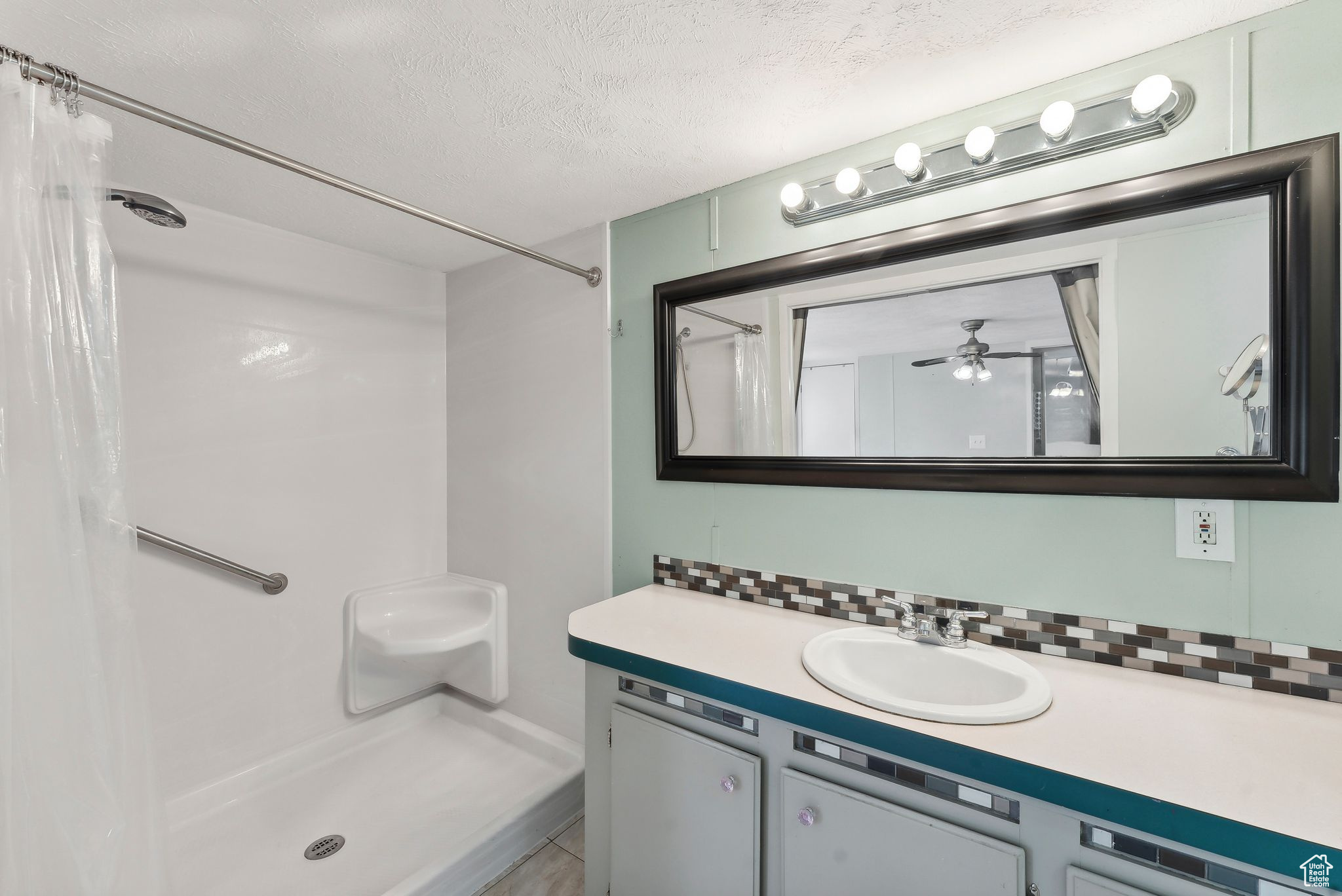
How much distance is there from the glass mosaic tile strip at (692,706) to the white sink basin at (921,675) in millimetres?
182

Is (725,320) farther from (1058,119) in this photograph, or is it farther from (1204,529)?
(1204,529)

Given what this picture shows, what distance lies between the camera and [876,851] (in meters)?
1.02

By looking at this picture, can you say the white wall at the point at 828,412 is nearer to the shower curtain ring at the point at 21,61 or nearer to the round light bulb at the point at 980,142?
the round light bulb at the point at 980,142

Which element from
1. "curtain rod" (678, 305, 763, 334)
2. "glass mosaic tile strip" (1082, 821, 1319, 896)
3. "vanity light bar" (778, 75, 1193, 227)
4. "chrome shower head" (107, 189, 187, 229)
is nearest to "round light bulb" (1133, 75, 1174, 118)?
"vanity light bar" (778, 75, 1193, 227)

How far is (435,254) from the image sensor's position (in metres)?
Answer: 2.43

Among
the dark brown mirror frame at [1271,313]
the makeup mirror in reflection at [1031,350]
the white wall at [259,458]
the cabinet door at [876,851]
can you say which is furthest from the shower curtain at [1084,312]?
the white wall at [259,458]

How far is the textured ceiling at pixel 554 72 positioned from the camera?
107cm

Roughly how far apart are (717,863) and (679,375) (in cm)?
133

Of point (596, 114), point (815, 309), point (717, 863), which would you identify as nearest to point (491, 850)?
point (717, 863)

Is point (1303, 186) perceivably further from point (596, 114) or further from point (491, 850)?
point (491, 850)

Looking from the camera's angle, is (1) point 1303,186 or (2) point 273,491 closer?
(1) point 1303,186

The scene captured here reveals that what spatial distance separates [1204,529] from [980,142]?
0.95 m

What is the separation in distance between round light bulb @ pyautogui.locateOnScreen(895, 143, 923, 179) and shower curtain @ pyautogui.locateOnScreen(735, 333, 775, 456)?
560 millimetres

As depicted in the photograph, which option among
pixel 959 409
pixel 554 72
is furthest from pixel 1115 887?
pixel 554 72
